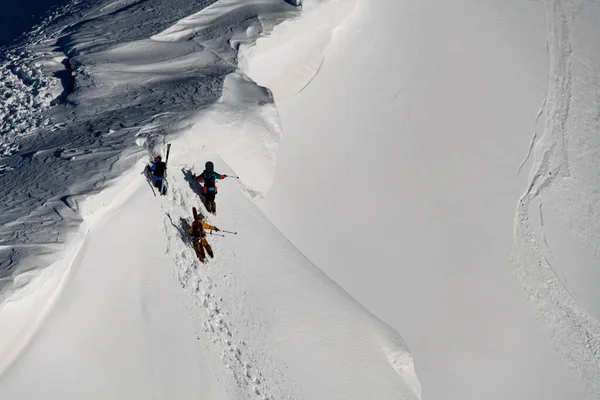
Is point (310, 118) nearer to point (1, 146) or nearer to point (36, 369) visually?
point (1, 146)

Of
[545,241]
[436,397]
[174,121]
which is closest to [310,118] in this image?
[174,121]

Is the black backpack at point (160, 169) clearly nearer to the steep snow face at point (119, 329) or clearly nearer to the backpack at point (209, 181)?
the steep snow face at point (119, 329)

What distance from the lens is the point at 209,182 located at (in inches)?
400

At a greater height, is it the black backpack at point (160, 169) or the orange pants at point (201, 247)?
the black backpack at point (160, 169)

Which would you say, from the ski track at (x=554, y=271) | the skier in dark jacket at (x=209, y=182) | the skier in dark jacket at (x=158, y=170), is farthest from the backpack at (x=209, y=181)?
the ski track at (x=554, y=271)

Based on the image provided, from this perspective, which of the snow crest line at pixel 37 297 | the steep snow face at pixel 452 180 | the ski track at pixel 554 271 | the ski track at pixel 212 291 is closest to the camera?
the snow crest line at pixel 37 297

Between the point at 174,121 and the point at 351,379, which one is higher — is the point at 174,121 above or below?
above

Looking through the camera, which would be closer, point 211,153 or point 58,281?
point 58,281

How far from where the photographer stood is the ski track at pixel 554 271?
11.6 metres

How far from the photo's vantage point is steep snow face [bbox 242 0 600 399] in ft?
37.8

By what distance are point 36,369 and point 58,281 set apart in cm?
115

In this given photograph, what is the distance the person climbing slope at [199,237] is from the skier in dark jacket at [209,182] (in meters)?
0.47

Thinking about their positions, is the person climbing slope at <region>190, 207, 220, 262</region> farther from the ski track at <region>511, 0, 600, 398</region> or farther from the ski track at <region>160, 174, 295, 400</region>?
the ski track at <region>511, 0, 600, 398</region>

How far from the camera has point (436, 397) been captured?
35.3ft
